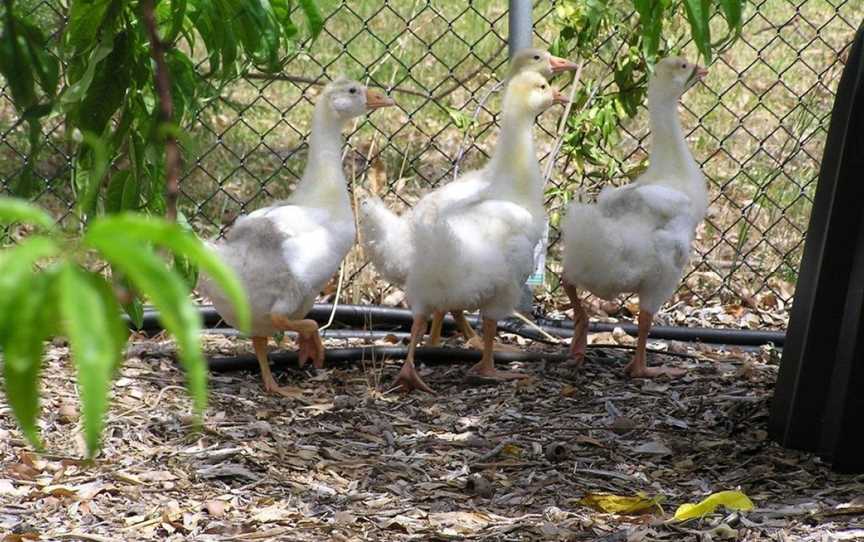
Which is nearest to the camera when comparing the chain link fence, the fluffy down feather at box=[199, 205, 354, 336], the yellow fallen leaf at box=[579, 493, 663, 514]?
the yellow fallen leaf at box=[579, 493, 663, 514]

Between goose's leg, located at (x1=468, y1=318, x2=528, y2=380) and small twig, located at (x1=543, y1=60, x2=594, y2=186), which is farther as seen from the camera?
small twig, located at (x1=543, y1=60, x2=594, y2=186)

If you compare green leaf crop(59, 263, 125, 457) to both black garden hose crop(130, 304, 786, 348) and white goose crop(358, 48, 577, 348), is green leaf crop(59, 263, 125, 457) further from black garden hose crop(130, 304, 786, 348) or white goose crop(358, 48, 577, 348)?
black garden hose crop(130, 304, 786, 348)

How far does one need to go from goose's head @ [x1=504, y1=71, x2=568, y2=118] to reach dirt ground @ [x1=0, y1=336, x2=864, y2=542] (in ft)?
3.21

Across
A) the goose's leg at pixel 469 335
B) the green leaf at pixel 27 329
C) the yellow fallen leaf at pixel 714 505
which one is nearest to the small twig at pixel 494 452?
the yellow fallen leaf at pixel 714 505

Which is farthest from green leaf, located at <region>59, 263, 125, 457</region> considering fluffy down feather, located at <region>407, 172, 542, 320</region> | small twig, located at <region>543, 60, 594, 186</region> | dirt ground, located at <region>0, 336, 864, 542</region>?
small twig, located at <region>543, 60, 594, 186</region>

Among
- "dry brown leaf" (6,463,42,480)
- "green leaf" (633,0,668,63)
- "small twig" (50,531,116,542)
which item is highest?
"green leaf" (633,0,668,63)

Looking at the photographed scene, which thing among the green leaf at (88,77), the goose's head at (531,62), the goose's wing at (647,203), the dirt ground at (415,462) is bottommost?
the dirt ground at (415,462)

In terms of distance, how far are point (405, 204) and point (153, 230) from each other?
5.38m

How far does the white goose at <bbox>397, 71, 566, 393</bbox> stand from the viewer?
14.9 feet

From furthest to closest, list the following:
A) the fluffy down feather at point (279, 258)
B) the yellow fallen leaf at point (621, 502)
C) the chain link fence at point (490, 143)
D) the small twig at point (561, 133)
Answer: the chain link fence at point (490, 143)
the small twig at point (561, 133)
the fluffy down feather at point (279, 258)
the yellow fallen leaf at point (621, 502)

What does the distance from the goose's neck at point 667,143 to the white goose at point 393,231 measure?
1.46 ft

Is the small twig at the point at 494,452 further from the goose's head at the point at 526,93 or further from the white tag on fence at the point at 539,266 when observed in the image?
the goose's head at the point at 526,93

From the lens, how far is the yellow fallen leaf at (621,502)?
3340 millimetres

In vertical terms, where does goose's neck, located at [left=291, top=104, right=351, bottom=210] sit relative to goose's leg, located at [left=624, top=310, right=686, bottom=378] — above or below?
above
